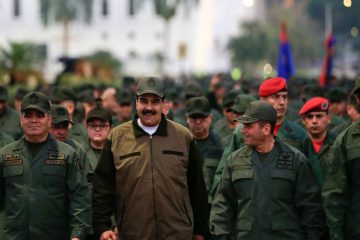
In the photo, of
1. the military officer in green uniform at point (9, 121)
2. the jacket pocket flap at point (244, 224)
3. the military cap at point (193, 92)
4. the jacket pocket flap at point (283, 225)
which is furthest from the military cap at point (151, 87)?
the military cap at point (193, 92)

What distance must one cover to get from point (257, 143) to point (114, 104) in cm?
746

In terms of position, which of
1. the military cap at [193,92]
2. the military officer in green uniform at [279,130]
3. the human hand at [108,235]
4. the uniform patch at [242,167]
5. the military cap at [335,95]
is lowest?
the human hand at [108,235]

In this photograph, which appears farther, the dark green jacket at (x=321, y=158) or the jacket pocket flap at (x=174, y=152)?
the dark green jacket at (x=321, y=158)

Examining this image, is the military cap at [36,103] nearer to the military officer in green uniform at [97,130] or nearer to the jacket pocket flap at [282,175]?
the jacket pocket flap at [282,175]

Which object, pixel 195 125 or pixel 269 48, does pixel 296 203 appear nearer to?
pixel 195 125

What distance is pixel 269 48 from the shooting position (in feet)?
276

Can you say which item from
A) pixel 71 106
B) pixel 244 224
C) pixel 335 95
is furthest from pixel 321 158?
pixel 335 95

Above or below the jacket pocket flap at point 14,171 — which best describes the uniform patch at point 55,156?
above

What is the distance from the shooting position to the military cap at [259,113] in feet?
27.9

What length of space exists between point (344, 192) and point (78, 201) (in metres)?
2.11

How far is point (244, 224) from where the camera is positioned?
838cm

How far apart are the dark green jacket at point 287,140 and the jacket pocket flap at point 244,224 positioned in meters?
0.82

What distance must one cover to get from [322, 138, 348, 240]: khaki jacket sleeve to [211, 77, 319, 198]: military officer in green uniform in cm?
47

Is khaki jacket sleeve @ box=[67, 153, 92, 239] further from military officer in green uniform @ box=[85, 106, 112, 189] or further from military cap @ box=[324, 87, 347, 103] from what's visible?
military cap @ box=[324, 87, 347, 103]
